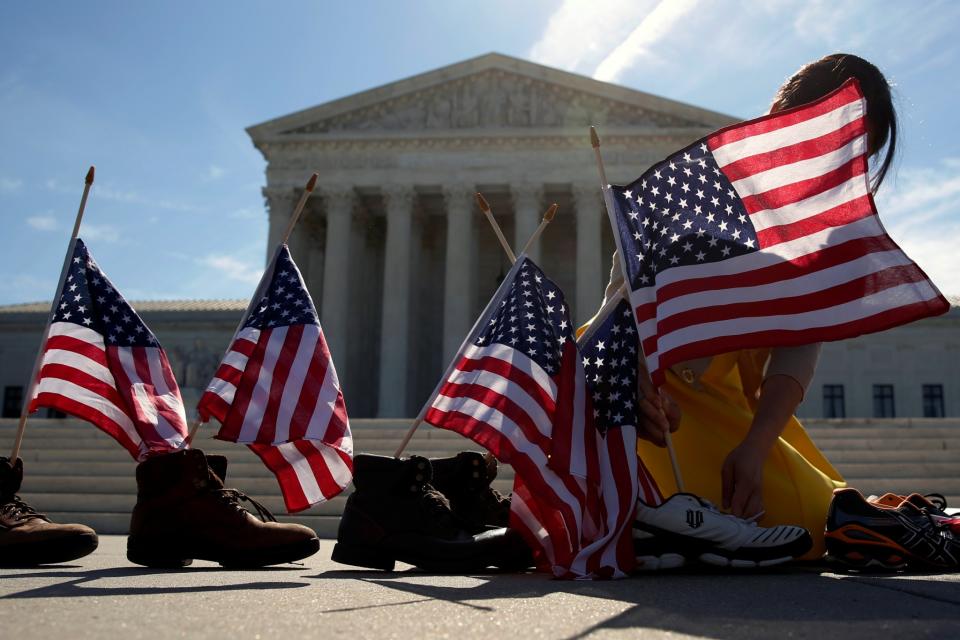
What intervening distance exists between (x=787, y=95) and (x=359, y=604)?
13.3 ft

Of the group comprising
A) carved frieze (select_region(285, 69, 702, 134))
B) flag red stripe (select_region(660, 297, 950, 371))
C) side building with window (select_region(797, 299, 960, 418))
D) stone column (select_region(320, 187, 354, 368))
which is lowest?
flag red stripe (select_region(660, 297, 950, 371))

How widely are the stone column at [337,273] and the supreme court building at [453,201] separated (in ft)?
0.18

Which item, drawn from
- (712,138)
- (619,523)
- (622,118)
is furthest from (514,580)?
(622,118)

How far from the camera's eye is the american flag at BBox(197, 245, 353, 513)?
5680 millimetres

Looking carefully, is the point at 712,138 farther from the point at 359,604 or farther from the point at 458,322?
the point at 458,322

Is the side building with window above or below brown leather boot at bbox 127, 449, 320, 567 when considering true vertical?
above

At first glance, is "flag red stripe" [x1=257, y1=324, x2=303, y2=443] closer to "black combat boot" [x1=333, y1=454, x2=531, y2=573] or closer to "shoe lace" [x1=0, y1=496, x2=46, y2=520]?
"black combat boot" [x1=333, y1=454, x2=531, y2=573]

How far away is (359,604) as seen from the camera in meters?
3.14

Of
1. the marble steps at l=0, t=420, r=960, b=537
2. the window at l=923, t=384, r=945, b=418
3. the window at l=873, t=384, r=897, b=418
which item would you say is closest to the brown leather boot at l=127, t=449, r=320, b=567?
the marble steps at l=0, t=420, r=960, b=537

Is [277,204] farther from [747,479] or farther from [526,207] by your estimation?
[747,479]

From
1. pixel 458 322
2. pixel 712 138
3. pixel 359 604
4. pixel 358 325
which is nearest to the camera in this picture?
pixel 359 604

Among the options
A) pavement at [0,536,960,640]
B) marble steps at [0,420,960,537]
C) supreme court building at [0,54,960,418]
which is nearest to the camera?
pavement at [0,536,960,640]

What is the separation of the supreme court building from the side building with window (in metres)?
0.06

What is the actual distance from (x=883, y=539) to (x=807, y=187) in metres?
1.86
